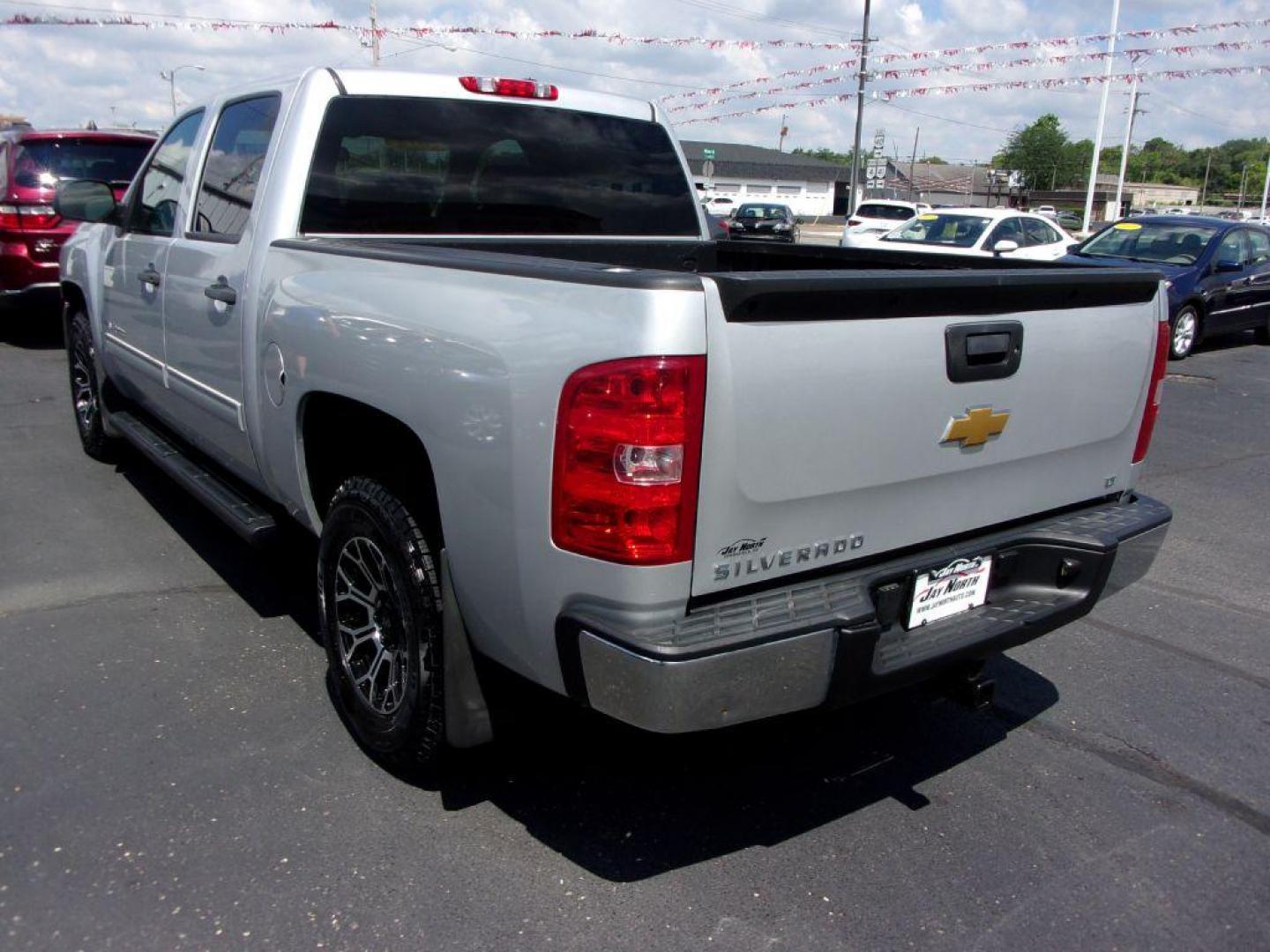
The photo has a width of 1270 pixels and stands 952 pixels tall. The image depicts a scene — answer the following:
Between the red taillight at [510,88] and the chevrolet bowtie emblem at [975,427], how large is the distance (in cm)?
236

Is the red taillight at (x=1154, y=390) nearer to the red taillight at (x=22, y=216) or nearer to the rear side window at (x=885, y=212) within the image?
the red taillight at (x=22, y=216)

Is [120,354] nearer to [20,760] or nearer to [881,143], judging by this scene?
[20,760]

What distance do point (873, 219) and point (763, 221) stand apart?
6.69 meters

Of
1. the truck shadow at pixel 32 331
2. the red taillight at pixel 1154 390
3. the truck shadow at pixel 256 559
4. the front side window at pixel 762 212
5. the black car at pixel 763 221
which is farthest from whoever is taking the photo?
the front side window at pixel 762 212

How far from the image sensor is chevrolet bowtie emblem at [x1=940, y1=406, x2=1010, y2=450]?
2.72 metres

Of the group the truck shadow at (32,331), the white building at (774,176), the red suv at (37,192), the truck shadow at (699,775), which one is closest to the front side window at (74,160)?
the red suv at (37,192)

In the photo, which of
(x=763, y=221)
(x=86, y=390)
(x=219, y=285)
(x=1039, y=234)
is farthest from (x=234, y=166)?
(x=763, y=221)

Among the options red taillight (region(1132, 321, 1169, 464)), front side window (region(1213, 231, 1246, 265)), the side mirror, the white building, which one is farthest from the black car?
the white building

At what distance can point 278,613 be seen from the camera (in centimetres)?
435

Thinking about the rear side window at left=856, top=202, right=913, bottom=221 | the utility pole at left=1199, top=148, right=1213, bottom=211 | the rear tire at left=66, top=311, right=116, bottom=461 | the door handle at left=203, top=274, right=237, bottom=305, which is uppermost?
the utility pole at left=1199, top=148, right=1213, bottom=211

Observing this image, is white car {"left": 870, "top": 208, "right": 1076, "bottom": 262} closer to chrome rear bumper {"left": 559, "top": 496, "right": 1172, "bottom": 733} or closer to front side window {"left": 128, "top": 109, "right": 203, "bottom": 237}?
front side window {"left": 128, "top": 109, "right": 203, "bottom": 237}

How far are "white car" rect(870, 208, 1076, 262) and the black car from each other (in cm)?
1538

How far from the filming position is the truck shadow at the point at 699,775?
2.91 metres

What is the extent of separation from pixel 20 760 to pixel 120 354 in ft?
8.64
